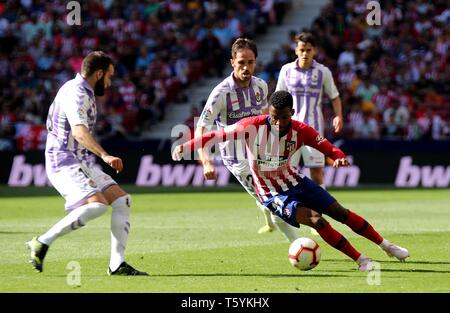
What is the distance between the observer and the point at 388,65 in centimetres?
3033

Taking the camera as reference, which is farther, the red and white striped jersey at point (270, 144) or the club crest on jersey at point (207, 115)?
the club crest on jersey at point (207, 115)

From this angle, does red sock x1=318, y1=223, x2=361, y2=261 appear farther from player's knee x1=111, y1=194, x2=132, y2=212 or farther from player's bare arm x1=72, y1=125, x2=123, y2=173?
player's bare arm x1=72, y1=125, x2=123, y2=173

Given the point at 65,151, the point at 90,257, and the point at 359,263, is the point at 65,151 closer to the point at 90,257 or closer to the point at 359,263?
the point at 90,257

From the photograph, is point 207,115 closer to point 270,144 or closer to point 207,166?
point 270,144

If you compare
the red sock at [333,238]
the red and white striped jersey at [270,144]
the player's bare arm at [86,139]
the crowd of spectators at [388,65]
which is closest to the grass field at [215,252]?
the red sock at [333,238]

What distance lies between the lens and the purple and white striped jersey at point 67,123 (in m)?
10.7

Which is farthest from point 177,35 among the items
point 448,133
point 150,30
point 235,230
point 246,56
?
point 246,56

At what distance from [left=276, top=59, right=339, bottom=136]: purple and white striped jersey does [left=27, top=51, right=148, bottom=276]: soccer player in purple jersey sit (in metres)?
5.18

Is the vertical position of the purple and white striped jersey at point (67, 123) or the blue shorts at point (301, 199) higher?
the purple and white striped jersey at point (67, 123)

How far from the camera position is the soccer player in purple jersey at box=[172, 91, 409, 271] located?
1071 cm

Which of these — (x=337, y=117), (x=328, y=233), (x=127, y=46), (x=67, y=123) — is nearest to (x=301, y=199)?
(x=328, y=233)

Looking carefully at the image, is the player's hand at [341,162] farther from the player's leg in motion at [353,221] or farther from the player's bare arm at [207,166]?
the player's bare arm at [207,166]

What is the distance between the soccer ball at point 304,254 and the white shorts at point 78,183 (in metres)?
1.93

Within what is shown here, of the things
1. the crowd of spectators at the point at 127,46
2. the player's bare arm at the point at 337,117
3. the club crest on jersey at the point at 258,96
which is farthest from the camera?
the crowd of spectators at the point at 127,46
